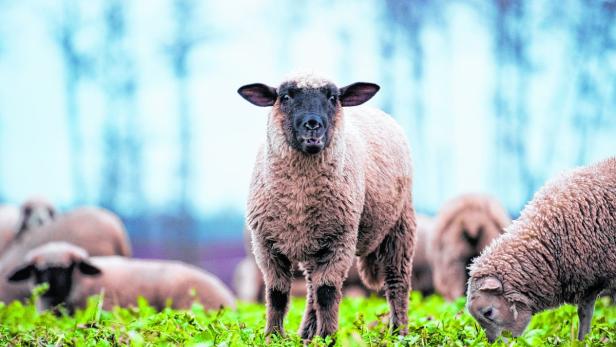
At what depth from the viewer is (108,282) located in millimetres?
8617

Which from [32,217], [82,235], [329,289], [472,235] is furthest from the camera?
[32,217]

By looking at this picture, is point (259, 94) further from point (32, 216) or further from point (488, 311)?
point (32, 216)

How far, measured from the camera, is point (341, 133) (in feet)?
16.1

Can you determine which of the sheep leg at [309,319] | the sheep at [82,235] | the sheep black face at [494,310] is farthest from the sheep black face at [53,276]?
the sheep black face at [494,310]

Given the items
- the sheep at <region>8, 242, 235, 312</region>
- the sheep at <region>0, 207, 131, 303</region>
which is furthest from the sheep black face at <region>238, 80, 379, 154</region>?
the sheep at <region>0, 207, 131, 303</region>

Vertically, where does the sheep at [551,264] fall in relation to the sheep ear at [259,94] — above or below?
below

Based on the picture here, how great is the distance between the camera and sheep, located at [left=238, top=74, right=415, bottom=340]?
4738 millimetres

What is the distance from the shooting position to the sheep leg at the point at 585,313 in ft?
16.7

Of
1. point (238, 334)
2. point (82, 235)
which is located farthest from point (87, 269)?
point (238, 334)

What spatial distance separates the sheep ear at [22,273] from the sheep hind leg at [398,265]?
4.53 metres

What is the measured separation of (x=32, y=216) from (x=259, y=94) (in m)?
7.74

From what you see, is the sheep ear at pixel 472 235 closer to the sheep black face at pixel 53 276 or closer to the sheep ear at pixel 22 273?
the sheep black face at pixel 53 276

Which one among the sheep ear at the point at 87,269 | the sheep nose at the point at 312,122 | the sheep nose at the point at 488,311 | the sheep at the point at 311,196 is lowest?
the sheep ear at the point at 87,269

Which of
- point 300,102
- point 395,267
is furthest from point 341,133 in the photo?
point 395,267
